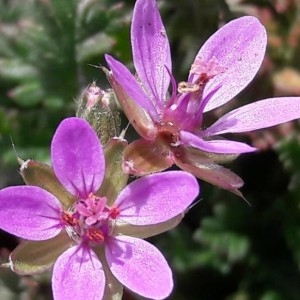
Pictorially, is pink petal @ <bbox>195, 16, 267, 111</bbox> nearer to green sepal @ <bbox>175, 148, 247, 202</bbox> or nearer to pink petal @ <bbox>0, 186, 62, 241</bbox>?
green sepal @ <bbox>175, 148, 247, 202</bbox>

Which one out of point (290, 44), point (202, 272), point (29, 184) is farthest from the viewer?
point (290, 44)

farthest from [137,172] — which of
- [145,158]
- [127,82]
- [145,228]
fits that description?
[127,82]

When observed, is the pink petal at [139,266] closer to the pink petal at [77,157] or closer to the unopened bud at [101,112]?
the pink petal at [77,157]

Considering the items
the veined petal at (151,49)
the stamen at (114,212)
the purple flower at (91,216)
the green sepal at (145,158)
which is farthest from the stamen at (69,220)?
the veined petal at (151,49)

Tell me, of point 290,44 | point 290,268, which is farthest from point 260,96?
point 290,268

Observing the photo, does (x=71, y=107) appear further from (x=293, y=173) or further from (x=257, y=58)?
(x=257, y=58)

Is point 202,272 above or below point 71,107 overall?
below
